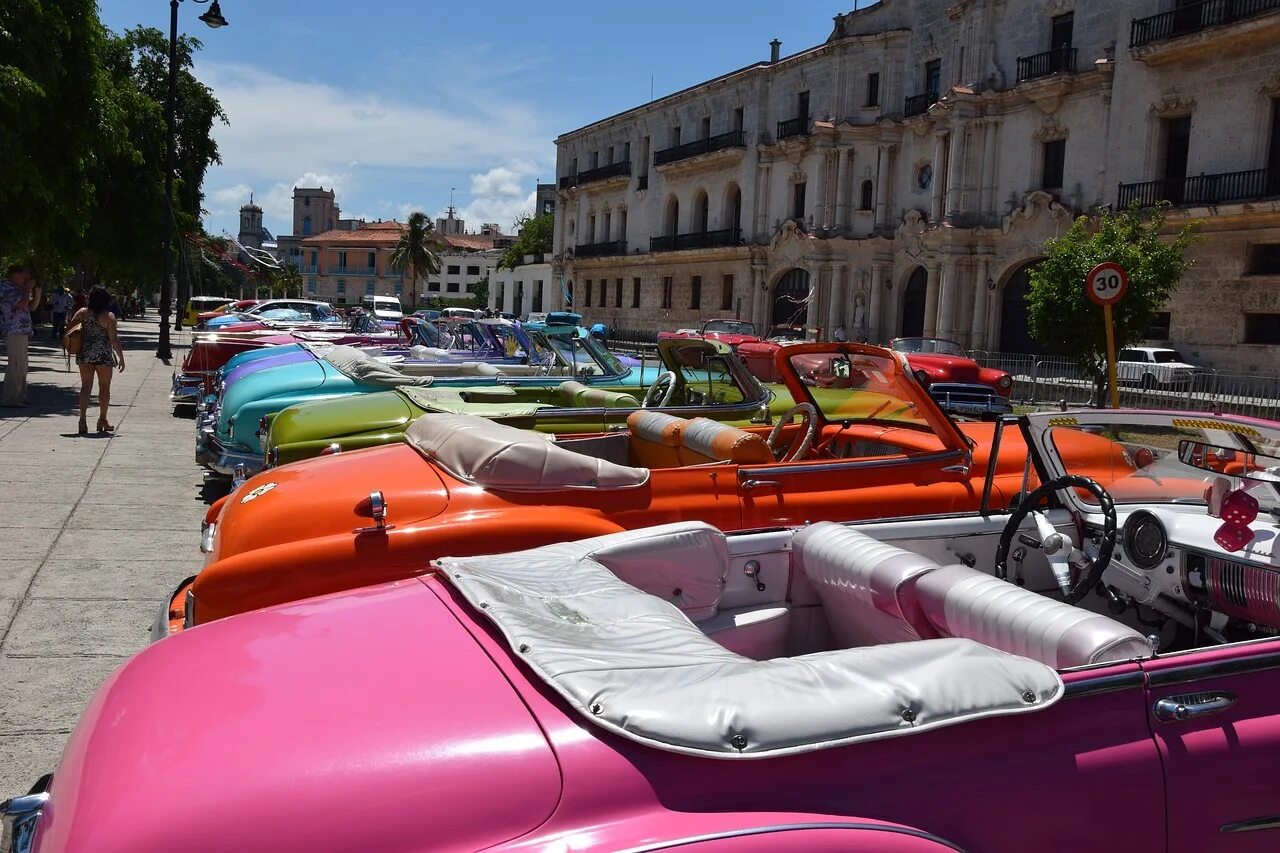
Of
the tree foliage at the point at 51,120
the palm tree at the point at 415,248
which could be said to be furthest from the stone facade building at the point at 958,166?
the palm tree at the point at 415,248

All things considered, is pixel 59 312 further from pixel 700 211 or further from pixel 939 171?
pixel 700 211

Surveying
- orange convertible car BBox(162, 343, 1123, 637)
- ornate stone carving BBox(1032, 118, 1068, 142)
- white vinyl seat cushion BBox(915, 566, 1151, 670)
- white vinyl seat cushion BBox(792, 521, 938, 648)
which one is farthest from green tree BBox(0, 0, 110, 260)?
ornate stone carving BBox(1032, 118, 1068, 142)

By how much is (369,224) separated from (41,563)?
136m

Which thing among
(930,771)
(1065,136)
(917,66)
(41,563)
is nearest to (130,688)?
(930,771)

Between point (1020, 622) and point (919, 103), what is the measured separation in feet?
120

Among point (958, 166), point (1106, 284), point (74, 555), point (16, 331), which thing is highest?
point (958, 166)

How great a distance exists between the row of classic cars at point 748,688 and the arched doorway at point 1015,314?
2935 centimetres

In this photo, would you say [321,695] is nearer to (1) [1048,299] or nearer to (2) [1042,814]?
(2) [1042,814]

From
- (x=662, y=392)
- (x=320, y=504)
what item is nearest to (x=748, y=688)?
(x=320, y=504)

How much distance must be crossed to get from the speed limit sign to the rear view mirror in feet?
16.4

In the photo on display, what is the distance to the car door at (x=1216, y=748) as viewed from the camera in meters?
2.38

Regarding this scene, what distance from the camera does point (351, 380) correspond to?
383 inches

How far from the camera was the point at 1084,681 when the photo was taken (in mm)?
2395

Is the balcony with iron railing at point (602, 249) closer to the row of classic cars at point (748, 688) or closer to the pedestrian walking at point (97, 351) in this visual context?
the pedestrian walking at point (97, 351)
